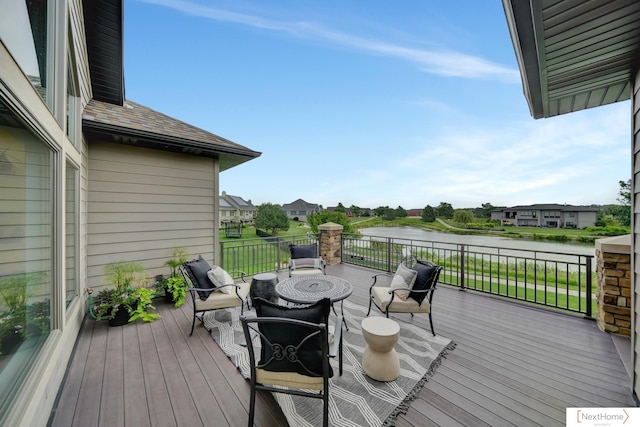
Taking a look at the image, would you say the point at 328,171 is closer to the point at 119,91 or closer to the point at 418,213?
the point at 418,213

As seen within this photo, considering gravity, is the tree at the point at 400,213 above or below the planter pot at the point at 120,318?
above

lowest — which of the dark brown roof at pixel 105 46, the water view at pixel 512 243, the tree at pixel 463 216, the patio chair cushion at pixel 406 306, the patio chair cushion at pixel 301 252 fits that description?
the patio chair cushion at pixel 406 306

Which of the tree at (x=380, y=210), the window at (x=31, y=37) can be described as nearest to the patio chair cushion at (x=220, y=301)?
the window at (x=31, y=37)

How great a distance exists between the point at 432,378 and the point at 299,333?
57.4 inches

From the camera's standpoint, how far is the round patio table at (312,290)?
2658 millimetres

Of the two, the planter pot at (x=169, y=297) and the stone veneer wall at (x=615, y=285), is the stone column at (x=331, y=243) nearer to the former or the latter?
the planter pot at (x=169, y=297)

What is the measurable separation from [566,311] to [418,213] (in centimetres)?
884

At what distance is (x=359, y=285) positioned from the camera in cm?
475

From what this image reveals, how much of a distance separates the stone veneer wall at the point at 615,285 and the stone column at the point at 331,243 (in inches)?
183

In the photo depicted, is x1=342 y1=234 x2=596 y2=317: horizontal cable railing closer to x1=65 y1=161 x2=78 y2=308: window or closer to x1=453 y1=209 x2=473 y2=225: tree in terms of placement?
x1=453 y1=209 x2=473 y2=225: tree

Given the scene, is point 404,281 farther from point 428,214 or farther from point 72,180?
point 428,214

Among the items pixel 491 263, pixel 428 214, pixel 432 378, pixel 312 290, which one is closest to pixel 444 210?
pixel 428 214

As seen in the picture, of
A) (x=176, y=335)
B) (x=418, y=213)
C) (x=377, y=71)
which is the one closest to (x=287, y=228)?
(x=418, y=213)

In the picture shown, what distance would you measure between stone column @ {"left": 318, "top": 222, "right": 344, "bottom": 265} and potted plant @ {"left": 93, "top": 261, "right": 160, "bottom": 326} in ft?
13.3
